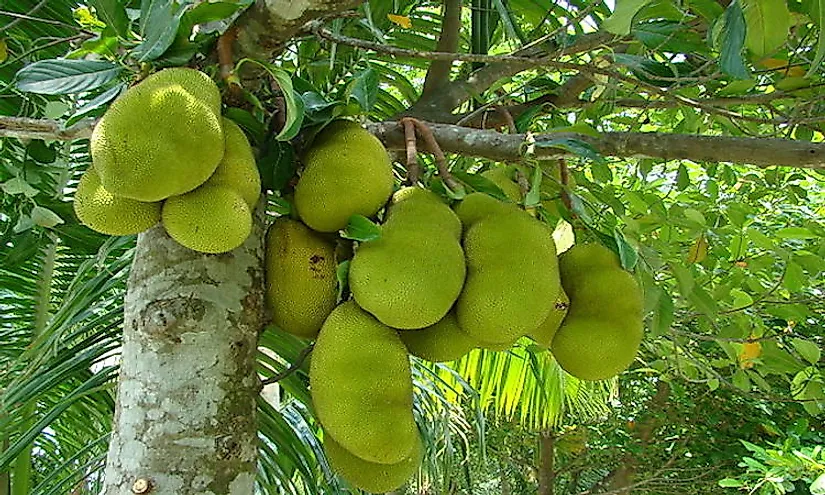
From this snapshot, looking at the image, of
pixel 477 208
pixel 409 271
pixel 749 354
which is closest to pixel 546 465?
pixel 749 354

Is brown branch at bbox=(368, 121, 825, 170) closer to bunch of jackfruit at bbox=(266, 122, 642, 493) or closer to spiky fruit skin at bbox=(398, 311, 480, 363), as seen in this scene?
bunch of jackfruit at bbox=(266, 122, 642, 493)

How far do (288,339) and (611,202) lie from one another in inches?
23.3

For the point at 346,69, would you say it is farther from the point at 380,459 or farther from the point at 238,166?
the point at 380,459

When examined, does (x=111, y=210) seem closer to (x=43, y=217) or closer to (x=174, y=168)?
(x=174, y=168)

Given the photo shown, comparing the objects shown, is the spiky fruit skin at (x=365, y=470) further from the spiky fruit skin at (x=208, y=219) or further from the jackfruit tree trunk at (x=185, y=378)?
the spiky fruit skin at (x=208, y=219)

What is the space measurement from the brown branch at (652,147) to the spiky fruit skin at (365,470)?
14.9 inches

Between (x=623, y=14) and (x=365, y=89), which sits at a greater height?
(x=623, y=14)

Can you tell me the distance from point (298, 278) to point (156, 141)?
247mm

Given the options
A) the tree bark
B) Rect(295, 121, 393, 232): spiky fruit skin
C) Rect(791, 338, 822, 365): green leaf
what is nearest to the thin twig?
Rect(295, 121, 393, 232): spiky fruit skin

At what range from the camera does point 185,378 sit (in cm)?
77

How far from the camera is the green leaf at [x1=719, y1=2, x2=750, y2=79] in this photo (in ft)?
2.34

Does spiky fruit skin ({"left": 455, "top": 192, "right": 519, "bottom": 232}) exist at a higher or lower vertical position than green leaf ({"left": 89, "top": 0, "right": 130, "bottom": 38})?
lower

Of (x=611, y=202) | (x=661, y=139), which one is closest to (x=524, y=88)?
(x=611, y=202)

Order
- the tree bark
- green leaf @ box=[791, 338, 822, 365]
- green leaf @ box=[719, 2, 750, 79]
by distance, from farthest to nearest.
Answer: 1. the tree bark
2. green leaf @ box=[791, 338, 822, 365]
3. green leaf @ box=[719, 2, 750, 79]
